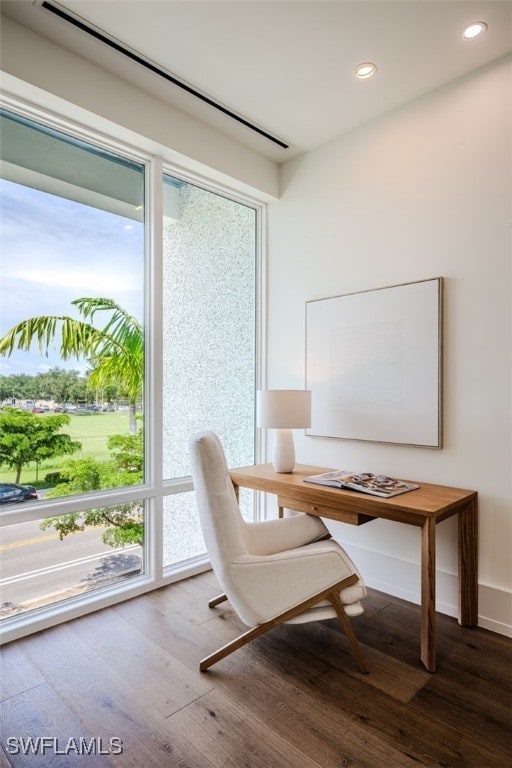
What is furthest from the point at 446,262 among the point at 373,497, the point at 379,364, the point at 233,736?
the point at 233,736

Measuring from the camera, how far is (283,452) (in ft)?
9.28

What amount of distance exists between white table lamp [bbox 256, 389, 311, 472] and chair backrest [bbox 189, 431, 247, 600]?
901 mm

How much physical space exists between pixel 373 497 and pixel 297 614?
2.19ft

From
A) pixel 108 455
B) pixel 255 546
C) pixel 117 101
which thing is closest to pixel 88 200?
pixel 117 101

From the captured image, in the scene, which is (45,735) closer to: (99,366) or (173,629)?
(173,629)

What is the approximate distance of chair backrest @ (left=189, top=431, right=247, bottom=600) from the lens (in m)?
1.82

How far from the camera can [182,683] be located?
1827mm

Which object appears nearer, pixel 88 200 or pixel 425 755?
pixel 425 755

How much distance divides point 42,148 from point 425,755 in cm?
327

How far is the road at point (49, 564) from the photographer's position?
87.3 inches

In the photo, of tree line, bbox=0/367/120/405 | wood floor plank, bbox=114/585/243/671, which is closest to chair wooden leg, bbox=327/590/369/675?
wood floor plank, bbox=114/585/243/671

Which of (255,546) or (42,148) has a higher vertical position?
(42,148)

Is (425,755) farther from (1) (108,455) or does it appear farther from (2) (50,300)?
(2) (50,300)

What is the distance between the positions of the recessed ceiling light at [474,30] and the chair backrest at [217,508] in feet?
7.68
